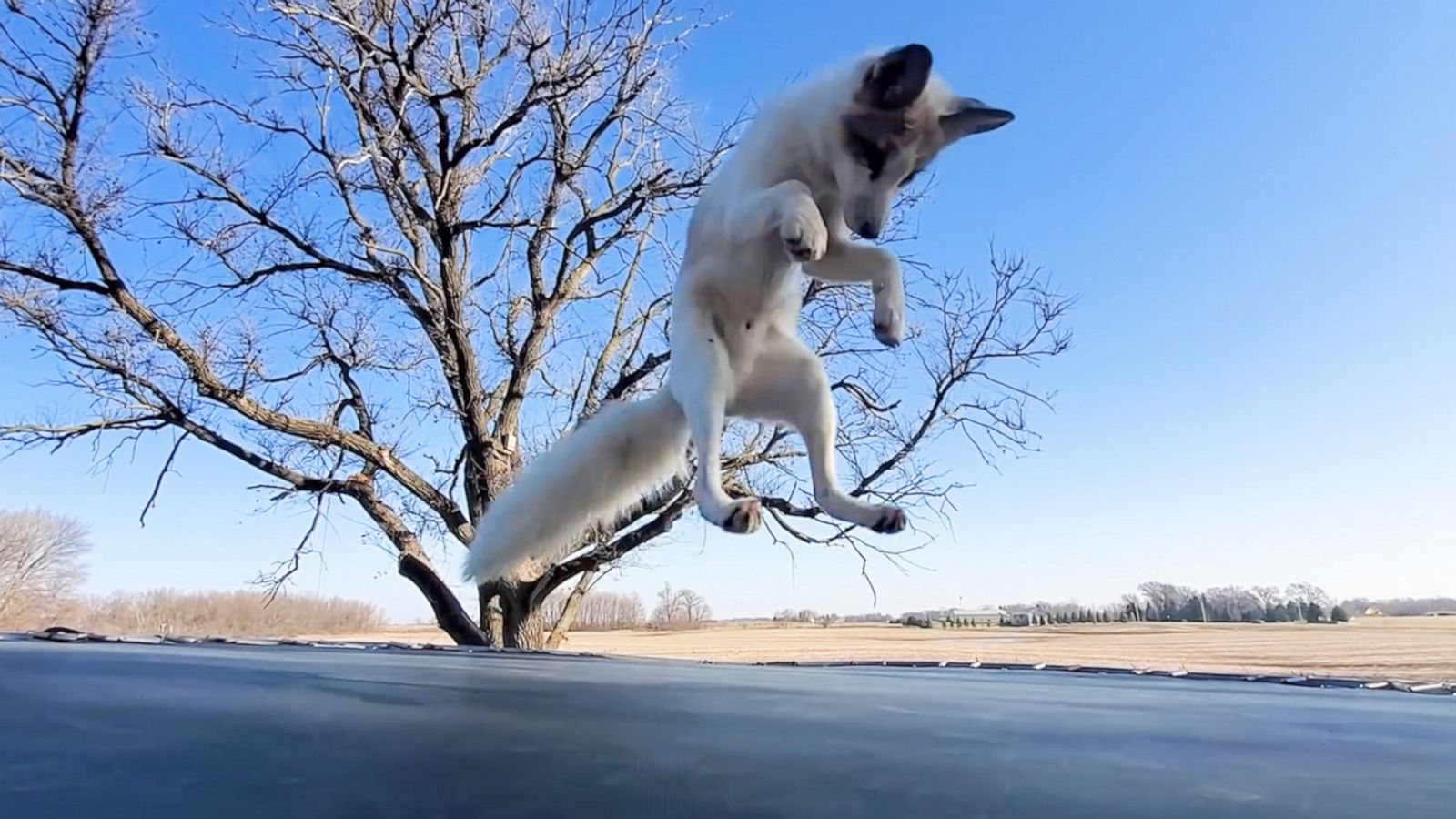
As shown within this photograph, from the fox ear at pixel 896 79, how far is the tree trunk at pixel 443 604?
17.8 ft

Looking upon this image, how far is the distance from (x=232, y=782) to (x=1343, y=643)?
1346cm

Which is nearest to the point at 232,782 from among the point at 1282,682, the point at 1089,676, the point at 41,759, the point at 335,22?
the point at 41,759

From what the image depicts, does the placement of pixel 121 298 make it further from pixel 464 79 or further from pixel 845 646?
pixel 845 646

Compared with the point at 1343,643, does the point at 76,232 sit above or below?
above

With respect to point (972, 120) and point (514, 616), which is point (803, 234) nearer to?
point (972, 120)

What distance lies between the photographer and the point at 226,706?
3.10ft

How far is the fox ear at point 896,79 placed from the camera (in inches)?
62.3

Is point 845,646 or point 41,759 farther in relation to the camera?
point 845,646

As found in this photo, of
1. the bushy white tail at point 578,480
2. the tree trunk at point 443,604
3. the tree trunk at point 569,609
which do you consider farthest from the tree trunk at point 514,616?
the bushy white tail at point 578,480

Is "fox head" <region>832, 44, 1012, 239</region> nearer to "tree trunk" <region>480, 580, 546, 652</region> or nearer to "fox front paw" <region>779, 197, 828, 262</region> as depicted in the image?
"fox front paw" <region>779, 197, 828, 262</region>

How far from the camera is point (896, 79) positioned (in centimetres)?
161

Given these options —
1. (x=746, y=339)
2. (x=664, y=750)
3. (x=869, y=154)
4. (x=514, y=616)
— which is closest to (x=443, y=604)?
(x=514, y=616)

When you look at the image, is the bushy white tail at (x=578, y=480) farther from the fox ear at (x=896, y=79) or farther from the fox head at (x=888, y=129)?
the fox ear at (x=896, y=79)

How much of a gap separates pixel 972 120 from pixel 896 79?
0.61 feet
